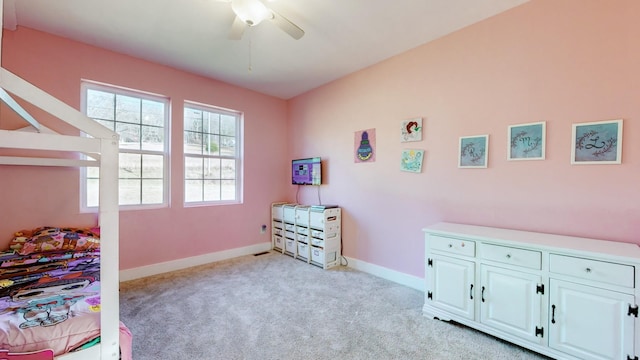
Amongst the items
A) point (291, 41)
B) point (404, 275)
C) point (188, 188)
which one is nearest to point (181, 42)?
point (291, 41)

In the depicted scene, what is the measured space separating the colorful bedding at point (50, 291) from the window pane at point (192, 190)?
119 centimetres

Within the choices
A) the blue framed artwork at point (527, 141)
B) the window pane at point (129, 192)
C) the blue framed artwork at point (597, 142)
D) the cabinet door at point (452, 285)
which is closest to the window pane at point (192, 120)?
the window pane at point (129, 192)

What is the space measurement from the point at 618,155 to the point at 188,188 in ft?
14.4

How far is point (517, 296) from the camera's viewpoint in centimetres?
192

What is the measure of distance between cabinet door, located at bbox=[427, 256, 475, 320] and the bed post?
2.24 meters

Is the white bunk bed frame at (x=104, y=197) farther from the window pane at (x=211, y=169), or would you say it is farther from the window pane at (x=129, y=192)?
the window pane at (x=211, y=169)

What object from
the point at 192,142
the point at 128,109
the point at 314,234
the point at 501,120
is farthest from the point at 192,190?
the point at 501,120

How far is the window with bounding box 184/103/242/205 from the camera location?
376cm

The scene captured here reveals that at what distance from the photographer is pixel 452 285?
2229 millimetres

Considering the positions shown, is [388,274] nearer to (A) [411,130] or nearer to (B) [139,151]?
(A) [411,130]

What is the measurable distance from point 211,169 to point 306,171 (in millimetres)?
1425

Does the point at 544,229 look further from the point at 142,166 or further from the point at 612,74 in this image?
the point at 142,166

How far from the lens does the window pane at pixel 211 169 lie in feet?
12.9

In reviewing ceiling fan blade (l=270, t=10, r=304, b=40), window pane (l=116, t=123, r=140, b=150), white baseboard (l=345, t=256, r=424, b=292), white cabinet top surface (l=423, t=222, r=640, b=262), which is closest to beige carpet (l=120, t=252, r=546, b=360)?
white baseboard (l=345, t=256, r=424, b=292)
